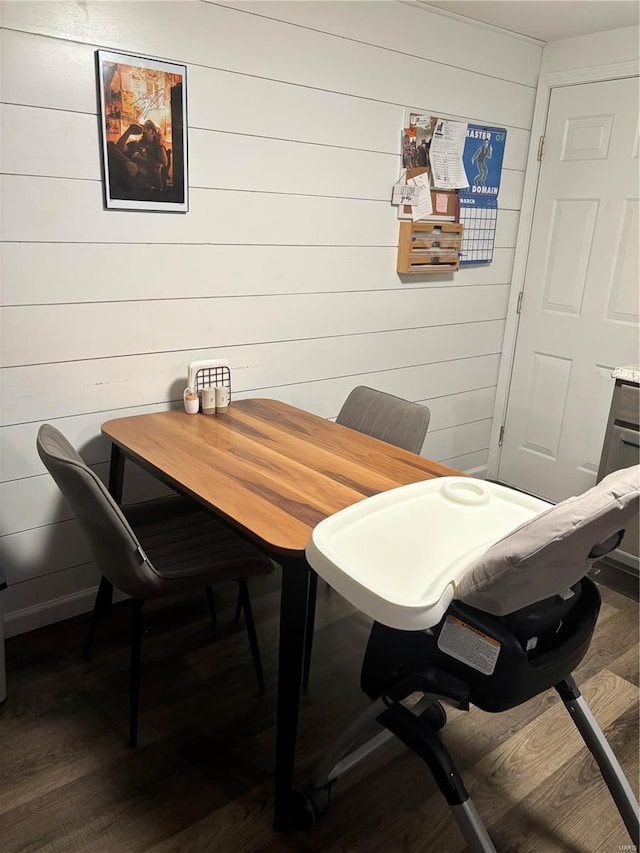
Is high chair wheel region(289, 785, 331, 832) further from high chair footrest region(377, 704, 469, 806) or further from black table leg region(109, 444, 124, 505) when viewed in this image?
black table leg region(109, 444, 124, 505)

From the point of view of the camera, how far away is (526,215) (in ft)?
11.0

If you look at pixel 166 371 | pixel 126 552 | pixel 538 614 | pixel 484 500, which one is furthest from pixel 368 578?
pixel 166 371

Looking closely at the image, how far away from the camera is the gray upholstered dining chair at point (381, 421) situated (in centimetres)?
211

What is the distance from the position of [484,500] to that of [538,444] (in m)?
2.14

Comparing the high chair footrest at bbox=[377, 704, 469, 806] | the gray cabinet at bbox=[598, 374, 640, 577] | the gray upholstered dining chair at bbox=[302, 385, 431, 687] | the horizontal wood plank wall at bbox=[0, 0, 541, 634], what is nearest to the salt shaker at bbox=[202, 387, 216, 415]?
the horizontal wood plank wall at bbox=[0, 0, 541, 634]

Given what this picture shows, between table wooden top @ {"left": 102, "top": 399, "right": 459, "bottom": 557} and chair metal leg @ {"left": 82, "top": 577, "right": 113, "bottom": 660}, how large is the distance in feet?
1.76

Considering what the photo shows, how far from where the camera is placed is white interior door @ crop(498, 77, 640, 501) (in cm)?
298

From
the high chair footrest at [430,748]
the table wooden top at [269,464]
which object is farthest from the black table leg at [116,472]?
the high chair footrest at [430,748]

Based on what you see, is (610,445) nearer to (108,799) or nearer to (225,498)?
(225,498)

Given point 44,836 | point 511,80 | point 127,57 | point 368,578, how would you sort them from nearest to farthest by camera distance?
point 368,578 < point 44,836 < point 127,57 < point 511,80

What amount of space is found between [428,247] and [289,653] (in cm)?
206

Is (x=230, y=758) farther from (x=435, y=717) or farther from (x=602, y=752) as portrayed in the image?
(x=602, y=752)

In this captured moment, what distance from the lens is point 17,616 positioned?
222cm

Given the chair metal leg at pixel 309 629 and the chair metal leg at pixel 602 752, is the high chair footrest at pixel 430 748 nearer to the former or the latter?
the chair metal leg at pixel 602 752
